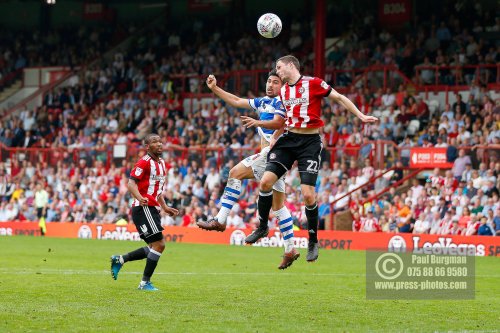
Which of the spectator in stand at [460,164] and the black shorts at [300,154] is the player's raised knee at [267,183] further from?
the spectator in stand at [460,164]

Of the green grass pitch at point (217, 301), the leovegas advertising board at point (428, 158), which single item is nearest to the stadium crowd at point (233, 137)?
the leovegas advertising board at point (428, 158)

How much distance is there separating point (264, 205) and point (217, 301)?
1524 mm

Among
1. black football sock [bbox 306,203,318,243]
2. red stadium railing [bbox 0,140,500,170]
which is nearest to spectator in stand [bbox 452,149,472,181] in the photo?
red stadium railing [bbox 0,140,500,170]

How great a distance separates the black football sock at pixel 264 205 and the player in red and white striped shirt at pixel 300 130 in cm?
48

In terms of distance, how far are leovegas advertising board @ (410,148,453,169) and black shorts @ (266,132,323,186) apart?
14271 mm

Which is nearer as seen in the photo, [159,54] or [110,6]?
[159,54]

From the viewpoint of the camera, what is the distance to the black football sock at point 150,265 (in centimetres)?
1418

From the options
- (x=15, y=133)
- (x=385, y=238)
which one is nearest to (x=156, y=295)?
(x=385, y=238)

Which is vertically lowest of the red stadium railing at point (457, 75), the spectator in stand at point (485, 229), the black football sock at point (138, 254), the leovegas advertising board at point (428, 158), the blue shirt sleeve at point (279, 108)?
the spectator in stand at point (485, 229)

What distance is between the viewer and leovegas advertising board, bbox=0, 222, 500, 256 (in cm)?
2378

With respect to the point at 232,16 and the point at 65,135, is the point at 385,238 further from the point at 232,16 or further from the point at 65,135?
the point at 232,16

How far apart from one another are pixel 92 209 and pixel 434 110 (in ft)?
36.1

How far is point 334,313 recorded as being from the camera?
1162 cm

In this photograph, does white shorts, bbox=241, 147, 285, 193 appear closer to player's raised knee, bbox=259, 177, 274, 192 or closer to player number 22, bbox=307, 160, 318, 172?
player's raised knee, bbox=259, 177, 274, 192
